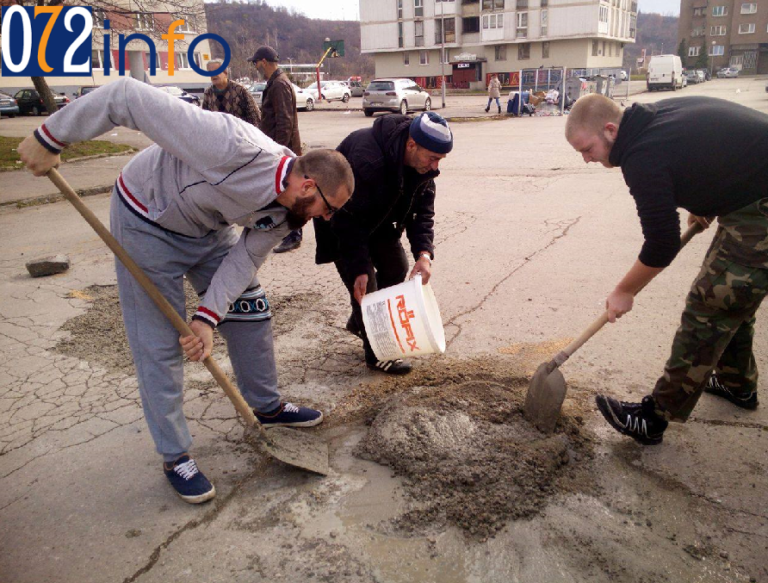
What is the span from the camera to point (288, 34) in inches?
3784

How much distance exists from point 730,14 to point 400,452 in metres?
90.9

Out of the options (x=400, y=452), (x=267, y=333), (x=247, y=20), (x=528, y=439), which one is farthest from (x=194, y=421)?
(x=247, y=20)

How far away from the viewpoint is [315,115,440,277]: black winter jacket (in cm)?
299

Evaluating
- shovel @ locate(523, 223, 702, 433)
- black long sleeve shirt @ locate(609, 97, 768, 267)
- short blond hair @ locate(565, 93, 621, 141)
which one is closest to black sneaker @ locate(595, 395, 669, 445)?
shovel @ locate(523, 223, 702, 433)

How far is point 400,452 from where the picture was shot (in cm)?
272

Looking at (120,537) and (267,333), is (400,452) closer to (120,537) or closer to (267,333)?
(267,333)

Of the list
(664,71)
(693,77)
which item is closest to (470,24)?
(693,77)

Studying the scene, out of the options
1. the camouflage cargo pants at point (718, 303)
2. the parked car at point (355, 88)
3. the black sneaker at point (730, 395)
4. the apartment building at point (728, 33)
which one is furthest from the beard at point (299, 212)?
the apartment building at point (728, 33)

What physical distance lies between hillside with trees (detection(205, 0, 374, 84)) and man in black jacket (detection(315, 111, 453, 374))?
77.5 metres

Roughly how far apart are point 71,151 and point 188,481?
13655mm

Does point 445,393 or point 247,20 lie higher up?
point 247,20

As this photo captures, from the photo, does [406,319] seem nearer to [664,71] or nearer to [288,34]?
[664,71]

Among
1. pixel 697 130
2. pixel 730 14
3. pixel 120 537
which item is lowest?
pixel 120 537

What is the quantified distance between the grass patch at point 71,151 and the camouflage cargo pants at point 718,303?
13278 mm
